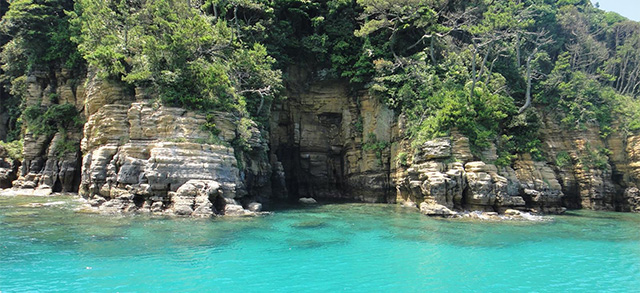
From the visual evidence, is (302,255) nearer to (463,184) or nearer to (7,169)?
(463,184)

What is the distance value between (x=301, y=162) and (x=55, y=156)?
741 inches

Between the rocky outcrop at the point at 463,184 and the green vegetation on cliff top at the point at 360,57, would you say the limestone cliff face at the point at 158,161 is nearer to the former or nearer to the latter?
the green vegetation on cliff top at the point at 360,57

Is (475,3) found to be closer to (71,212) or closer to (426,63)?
(426,63)

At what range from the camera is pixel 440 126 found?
23141 mm

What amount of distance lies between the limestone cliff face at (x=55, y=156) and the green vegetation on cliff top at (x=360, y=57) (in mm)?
1294

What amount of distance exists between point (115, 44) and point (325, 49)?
14475 millimetres

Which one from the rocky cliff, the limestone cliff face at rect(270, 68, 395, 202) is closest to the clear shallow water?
the rocky cliff

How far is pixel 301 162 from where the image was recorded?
3300 cm

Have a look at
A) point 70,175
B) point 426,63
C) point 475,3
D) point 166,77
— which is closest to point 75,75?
point 70,175

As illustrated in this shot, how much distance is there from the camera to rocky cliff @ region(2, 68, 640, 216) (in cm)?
1838

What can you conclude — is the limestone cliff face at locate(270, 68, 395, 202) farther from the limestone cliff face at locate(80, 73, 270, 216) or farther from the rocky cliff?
the limestone cliff face at locate(80, 73, 270, 216)

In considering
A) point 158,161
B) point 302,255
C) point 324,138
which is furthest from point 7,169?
point 302,255

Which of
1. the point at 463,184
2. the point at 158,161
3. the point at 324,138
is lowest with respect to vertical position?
the point at 463,184

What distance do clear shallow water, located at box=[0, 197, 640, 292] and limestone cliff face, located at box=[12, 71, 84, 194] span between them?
11680mm
